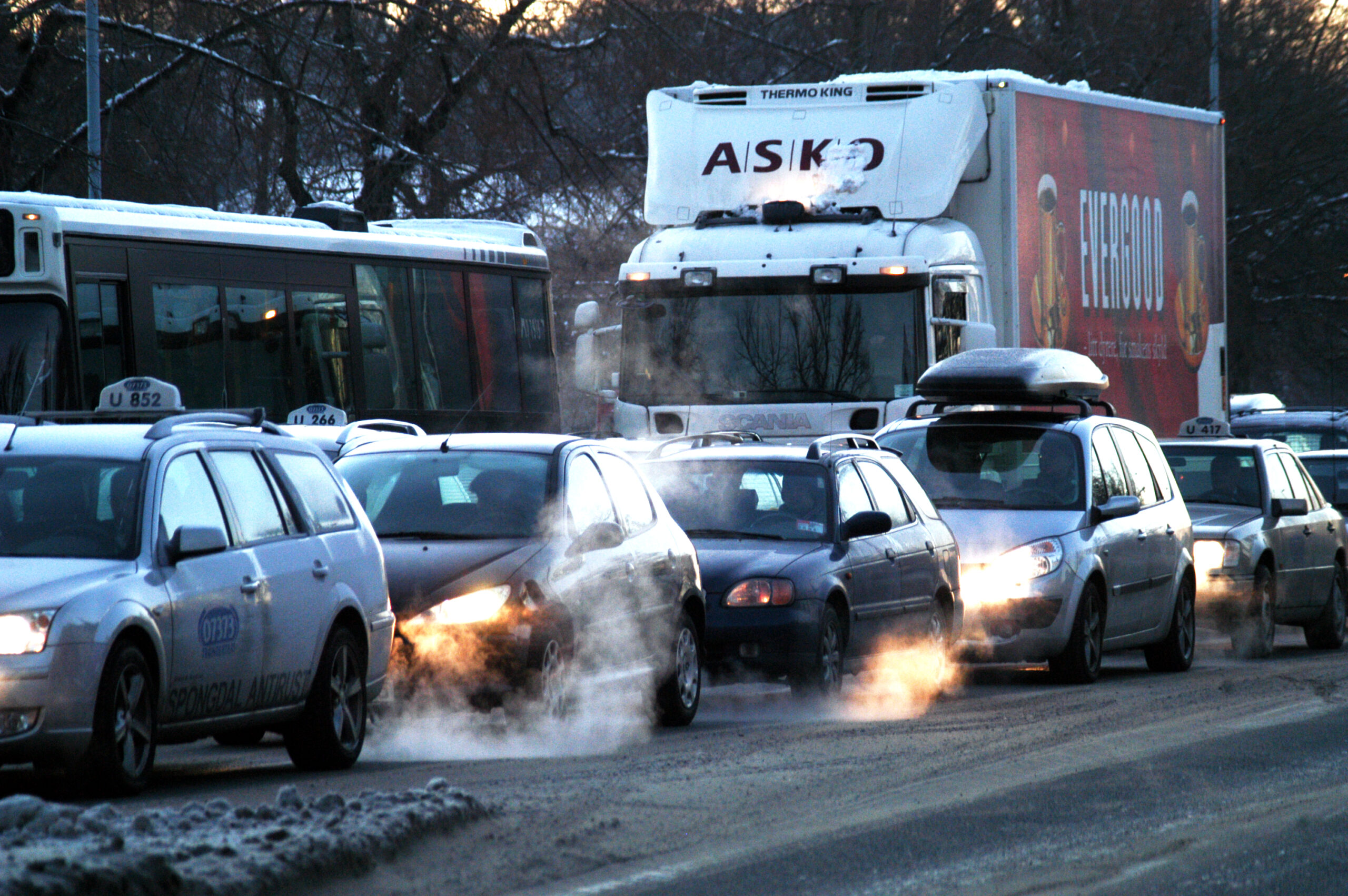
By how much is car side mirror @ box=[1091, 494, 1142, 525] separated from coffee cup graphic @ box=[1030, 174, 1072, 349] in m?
4.44

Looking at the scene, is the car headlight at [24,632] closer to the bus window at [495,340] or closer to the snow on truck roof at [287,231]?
the snow on truck roof at [287,231]

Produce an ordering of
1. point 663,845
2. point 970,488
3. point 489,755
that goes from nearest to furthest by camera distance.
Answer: point 663,845 < point 489,755 < point 970,488

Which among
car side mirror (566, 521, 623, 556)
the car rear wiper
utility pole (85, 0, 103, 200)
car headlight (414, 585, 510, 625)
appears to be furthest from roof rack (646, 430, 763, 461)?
utility pole (85, 0, 103, 200)

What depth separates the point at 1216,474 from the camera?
18.5 m

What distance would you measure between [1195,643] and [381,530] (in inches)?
418

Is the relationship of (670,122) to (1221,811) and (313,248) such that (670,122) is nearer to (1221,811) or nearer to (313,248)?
(313,248)

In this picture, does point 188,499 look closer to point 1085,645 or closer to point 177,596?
point 177,596

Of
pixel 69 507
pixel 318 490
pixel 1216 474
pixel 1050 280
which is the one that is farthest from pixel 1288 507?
pixel 69 507

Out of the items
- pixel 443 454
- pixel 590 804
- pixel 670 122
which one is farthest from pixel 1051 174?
pixel 590 804

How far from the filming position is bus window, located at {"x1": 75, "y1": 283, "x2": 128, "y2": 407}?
16.2 metres

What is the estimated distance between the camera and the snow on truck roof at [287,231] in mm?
16562

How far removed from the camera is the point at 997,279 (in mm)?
18609

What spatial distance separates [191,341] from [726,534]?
6460 mm

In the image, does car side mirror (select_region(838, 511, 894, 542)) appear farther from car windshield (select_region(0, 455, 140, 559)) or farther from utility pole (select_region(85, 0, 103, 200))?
utility pole (select_region(85, 0, 103, 200))
